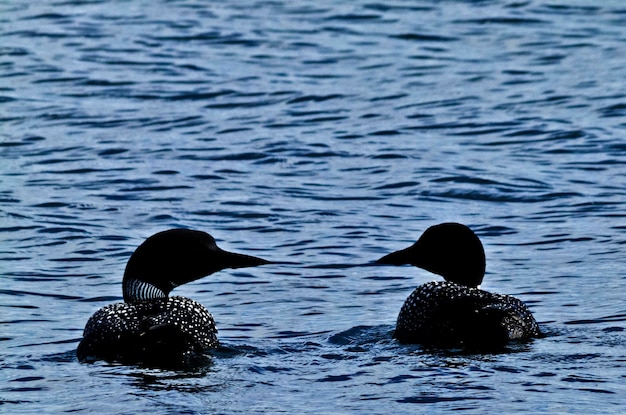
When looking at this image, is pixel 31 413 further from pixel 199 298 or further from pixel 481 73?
pixel 481 73

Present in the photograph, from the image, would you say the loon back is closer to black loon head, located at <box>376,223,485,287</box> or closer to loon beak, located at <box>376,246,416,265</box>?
black loon head, located at <box>376,223,485,287</box>

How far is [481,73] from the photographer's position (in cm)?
1568

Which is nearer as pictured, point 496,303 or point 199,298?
point 496,303

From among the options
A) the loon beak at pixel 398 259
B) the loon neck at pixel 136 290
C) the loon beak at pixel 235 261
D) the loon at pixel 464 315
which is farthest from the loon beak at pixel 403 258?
the loon neck at pixel 136 290

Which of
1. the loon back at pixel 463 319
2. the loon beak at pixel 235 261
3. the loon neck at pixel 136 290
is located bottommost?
the loon back at pixel 463 319

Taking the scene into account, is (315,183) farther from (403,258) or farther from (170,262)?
(170,262)

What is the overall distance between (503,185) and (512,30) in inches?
247

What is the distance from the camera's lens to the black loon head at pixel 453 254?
822 cm

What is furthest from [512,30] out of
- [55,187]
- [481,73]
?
[55,187]

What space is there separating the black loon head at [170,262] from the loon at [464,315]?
84 cm

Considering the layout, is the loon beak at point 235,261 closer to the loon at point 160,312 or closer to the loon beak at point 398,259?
the loon at point 160,312

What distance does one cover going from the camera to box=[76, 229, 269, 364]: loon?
745 cm

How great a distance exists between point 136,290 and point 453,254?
165 centimetres

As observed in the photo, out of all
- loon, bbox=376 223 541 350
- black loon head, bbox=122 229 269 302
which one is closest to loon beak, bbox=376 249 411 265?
loon, bbox=376 223 541 350
